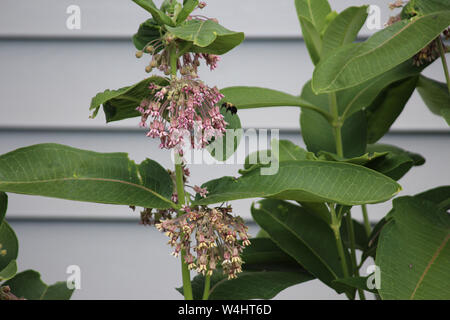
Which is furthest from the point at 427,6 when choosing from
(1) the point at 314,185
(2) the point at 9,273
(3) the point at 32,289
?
(3) the point at 32,289

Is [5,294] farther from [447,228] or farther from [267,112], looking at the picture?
[267,112]

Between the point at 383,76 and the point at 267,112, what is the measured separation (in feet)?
1.99

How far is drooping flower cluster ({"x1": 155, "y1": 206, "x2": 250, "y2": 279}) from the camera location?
625 mm

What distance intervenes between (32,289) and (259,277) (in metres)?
0.43

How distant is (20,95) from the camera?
58.6 inches

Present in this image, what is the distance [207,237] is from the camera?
0.63 metres

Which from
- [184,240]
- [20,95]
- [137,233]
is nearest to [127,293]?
[137,233]

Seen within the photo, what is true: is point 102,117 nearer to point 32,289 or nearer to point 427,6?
point 32,289

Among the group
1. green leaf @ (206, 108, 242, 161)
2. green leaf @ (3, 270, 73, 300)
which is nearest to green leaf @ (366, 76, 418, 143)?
green leaf @ (206, 108, 242, 161)

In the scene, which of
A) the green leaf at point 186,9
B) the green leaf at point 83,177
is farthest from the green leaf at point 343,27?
the green leaf at point 83,177

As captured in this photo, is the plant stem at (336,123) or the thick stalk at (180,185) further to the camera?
the plant stem at (336,123)

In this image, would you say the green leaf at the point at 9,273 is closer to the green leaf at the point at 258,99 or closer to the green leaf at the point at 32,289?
the green leaf at the point at 32,289

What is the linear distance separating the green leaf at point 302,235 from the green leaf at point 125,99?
310 mm

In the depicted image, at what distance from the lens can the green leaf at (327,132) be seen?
0.98 m
